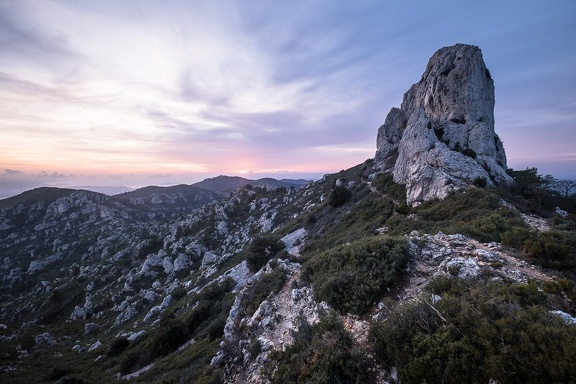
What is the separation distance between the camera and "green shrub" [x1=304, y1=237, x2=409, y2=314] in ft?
33.3

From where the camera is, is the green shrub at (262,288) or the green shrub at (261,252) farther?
the green shrub at (261,252)

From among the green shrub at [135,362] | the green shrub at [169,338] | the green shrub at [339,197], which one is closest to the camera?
the green shrub at [135,362]

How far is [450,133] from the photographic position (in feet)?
127

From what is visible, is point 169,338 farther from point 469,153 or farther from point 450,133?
point 450,133

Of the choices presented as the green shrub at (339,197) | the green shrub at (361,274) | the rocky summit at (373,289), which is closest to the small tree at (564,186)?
the rocky summit at (373,289)

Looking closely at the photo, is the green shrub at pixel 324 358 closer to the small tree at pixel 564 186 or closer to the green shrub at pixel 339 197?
the green shrub at pixel 339 197

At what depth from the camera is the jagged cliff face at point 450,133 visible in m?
28.2

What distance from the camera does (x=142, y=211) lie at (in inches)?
6048

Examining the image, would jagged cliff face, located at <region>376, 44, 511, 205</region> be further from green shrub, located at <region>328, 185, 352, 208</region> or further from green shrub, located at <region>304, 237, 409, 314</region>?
green shrub, located at <region>304, 237, 409, 314</region>

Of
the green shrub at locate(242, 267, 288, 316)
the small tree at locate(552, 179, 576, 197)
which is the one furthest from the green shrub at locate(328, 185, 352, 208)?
the small tree at locate(552, 179, 576, 197)

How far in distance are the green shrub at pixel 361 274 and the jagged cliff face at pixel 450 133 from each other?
17.9 meters

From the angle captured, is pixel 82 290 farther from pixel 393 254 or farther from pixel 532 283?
pixel 532 283

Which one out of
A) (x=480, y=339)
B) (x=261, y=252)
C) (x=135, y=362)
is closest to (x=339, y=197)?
(x=261, y=252)

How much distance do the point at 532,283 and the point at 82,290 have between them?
86696mm
